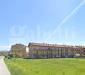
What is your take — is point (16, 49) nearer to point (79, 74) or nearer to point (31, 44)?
point (31, 44)

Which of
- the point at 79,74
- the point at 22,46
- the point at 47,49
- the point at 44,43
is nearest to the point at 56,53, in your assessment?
the point at 47,49

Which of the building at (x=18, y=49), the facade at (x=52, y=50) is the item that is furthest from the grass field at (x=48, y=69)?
the building at (x=18, y=49)

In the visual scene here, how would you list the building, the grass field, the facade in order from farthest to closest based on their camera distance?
the building, the facade, the grass field

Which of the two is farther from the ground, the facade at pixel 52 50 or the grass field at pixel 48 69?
the grass field at pixel 48 69

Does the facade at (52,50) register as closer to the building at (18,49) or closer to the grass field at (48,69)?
the building at (18,49)

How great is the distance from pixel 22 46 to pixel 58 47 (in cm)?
2318

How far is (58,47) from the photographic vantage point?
130875 millimetres

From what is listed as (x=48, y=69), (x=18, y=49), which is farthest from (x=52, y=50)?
(x=48, y=69)

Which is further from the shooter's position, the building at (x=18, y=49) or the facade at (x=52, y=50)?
the building at (x=18, y=49)

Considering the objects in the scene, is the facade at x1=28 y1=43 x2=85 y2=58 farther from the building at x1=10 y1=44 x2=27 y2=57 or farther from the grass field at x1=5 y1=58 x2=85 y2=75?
the grass field at x1=5 y1=58 x2=85 y2=75

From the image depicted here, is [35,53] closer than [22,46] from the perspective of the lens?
Yes

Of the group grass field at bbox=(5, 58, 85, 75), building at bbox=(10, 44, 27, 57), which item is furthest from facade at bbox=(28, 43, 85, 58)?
grass field at bbox=(5, 58, 85, 75)

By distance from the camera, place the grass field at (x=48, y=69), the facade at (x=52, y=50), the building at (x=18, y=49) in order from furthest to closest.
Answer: the building at (x=18, y=49) → the facade at (x=52, y=50) → the grass field at (x=48, y=69)

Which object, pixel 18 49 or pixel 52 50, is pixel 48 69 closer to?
pixel 52 50
